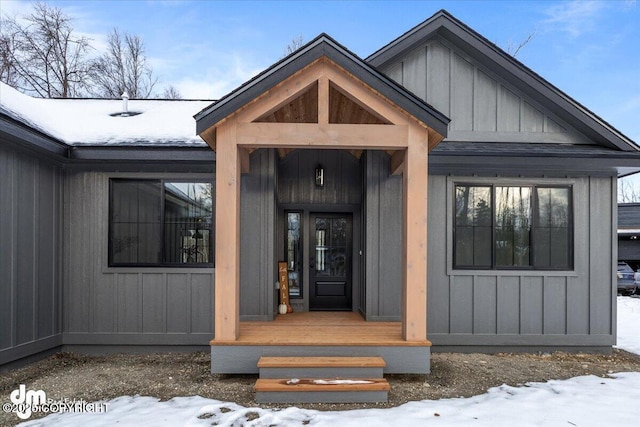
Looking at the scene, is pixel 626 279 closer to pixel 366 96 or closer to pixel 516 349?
pixel 516 349

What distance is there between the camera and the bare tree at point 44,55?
14430 mm

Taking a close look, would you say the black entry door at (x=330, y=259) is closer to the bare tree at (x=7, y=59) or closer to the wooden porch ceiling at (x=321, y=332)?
the wooden porch ceiling at (x=321, y=332)

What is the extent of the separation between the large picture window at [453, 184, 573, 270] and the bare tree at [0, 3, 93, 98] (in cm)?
A: 1667

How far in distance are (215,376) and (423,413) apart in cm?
250

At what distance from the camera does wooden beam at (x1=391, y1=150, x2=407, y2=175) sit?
5.43 meters

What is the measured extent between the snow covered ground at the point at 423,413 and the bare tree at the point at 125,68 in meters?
16.8

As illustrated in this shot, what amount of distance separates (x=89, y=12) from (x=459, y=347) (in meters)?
19.6

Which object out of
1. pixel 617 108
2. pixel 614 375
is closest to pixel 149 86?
pixel 614 375

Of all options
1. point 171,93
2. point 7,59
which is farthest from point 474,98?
point 171,93

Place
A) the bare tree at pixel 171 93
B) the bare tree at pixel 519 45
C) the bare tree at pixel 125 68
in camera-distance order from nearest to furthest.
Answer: the bare tree at pixel 519 45, the bare tree at pixel 125 68, the bare tree at pixel 171 93

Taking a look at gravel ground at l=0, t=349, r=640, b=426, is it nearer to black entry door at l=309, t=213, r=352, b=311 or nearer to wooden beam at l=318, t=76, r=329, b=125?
black entry door at l=309, t=213, r=352, b=311

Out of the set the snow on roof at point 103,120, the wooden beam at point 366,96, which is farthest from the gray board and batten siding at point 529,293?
the snow on roof at point 103,120

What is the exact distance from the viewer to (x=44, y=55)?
611 inches

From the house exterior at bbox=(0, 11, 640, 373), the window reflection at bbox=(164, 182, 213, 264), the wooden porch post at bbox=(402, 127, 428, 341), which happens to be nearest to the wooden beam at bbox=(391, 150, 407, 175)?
the house exterior at bbox=(0, 11, 640, 373)
